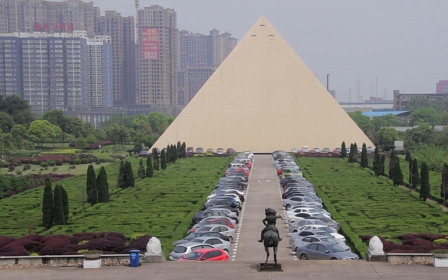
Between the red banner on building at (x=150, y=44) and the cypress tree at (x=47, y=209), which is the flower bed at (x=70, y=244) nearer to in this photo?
the cypress tree at (x=47, y=209)

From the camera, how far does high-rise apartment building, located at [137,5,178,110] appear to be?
6029 inches

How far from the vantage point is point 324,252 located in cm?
2027

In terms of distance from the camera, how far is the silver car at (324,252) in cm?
2002

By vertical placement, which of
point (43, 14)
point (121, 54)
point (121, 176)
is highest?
point (43, 14)

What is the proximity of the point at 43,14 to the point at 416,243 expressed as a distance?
135m

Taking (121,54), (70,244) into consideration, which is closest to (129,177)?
(70,244)

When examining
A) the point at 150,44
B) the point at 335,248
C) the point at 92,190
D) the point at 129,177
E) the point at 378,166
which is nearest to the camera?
the point at 335,248

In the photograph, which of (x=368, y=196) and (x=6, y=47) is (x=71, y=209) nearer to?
(x=368, y=196)

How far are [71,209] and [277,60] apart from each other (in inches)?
1522

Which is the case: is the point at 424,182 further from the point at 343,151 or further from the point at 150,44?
the point at 150,44

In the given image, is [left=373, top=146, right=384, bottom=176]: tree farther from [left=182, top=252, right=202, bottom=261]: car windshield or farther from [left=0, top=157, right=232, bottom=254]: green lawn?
[left=182, top=252, right=202, bottom=261]: car windshield

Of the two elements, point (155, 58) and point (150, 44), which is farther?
point (150, 44)

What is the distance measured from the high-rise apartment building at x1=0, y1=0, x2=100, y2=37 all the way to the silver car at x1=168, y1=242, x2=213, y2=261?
12593 centimetres

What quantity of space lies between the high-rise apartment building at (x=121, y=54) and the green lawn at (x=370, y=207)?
381 feet
